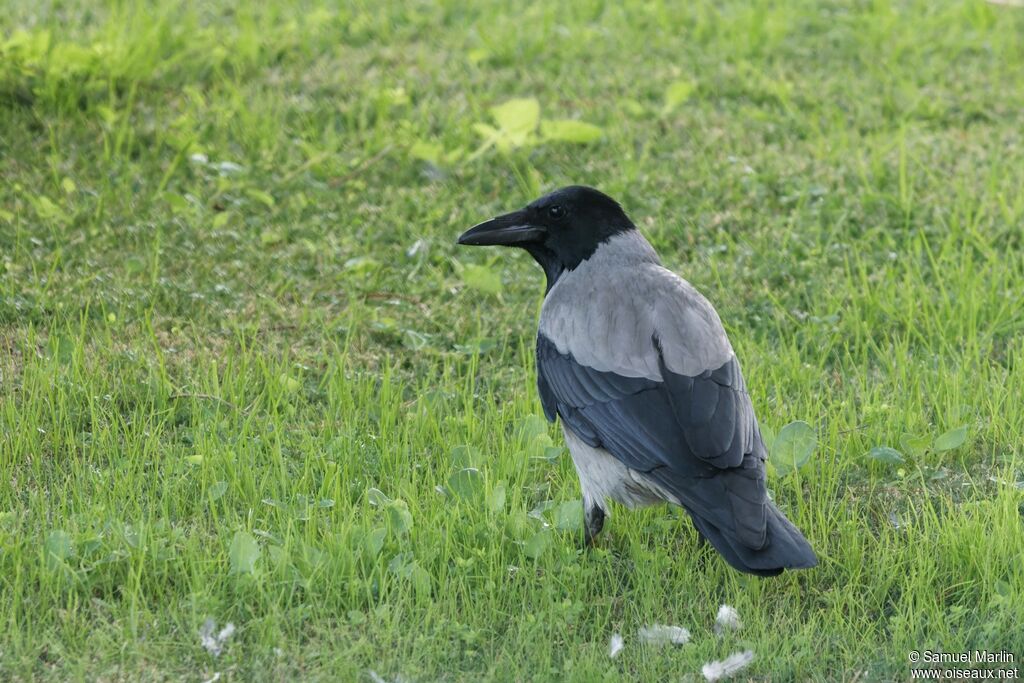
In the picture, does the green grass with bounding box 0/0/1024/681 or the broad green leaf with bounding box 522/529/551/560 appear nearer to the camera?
the green grass with bounding box 0/0/1024/681

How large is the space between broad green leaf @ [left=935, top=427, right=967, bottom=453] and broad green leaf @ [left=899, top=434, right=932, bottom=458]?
37 mm

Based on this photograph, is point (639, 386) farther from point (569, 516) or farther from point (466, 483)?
point (466, 483)

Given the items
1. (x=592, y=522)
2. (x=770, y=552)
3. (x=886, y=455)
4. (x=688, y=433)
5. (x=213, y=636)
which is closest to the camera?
(x=770, y=552)

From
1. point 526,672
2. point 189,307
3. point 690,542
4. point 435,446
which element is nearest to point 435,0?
point 189,307

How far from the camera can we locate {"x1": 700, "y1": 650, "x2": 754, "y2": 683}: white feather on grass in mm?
3701

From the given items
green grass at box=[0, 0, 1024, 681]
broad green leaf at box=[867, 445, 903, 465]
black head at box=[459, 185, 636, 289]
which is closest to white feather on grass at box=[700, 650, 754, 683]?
green grass at box=[0, 0, 1024, 681]

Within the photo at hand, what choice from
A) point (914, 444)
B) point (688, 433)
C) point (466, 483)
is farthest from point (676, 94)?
point (688, 433)

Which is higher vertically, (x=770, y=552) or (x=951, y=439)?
(x=770, y=552)

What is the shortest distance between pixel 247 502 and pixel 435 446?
0.73 meters

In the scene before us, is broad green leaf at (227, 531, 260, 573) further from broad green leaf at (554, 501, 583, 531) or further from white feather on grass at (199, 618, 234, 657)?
broad green leaf at (554, 501, 583, 531)

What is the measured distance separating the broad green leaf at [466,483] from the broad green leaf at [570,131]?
3252 millimetres

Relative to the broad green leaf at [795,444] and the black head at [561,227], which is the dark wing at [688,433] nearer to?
the broad green leaf at [795,444]

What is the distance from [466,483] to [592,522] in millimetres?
441

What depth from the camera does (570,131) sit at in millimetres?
7285
